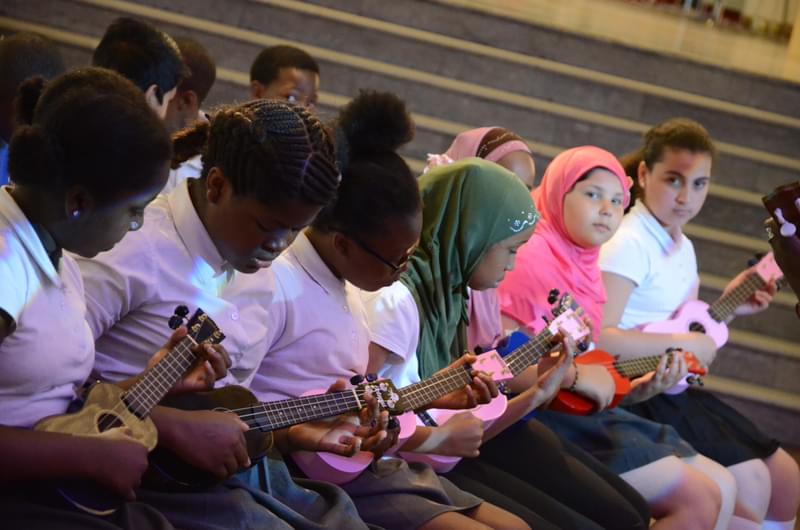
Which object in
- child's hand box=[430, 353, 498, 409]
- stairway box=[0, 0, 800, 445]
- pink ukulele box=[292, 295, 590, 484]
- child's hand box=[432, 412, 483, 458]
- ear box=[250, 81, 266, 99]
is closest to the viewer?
pink ukulele box=[292, 295, 590, 484]

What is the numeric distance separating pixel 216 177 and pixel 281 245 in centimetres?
19

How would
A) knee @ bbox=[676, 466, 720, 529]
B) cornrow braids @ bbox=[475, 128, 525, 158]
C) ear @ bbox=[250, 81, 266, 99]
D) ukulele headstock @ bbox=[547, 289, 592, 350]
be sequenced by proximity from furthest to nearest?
ear @ bbox=[250, 81, 266, 99]
cornrow braids @ bbox=[475, 128, 525, 158]
knee @ bbox=[676, 466, 720, 529]
ukulele headstock @ bbox=[547, 289, 592, 350]

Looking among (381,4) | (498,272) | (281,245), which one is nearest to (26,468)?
(281,245)

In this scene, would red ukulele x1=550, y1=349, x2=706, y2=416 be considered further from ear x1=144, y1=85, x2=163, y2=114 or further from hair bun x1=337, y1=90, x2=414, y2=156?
ear x1=144, y1=85, x2=163, y2=114

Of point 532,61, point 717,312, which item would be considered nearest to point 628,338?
point 717,312

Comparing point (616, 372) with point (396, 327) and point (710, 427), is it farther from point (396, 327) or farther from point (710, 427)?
point (396, 327)

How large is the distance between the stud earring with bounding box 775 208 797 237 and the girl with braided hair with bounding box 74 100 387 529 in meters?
1.12

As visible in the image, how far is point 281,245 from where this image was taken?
215cm

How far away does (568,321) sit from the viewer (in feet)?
10.1

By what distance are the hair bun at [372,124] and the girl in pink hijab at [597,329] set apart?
96 centimetres

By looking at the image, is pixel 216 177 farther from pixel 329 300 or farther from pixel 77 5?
pixel 77 5

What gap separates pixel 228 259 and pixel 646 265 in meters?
2.16

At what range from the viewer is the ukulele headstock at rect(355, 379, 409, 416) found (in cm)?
232

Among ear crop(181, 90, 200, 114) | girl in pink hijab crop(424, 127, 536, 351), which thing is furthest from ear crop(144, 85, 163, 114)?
girl in pink hijab crop(424, 127, 536, 351)
